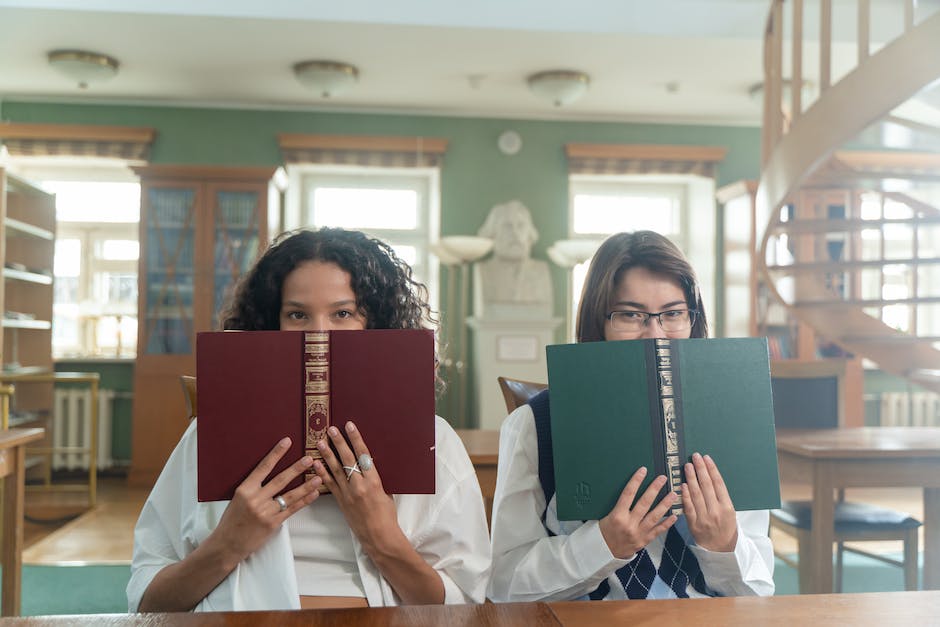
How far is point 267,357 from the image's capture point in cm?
96

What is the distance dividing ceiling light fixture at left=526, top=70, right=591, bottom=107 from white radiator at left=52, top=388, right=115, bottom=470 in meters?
3.66

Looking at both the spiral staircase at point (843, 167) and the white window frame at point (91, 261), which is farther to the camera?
the white window frame at point (91, 261)

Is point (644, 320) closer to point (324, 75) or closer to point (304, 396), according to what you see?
point (304, 396)

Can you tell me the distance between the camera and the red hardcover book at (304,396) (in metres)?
0.96

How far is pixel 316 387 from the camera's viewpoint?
960 mm

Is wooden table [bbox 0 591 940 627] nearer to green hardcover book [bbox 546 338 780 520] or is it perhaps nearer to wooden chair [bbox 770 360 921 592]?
green hardcover book [bbox 546 338 780 520]

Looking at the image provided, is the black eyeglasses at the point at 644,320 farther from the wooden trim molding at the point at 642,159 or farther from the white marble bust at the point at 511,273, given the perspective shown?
the wooden trim molding at the point at 642,159

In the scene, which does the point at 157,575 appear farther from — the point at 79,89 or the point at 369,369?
the point at 79,89

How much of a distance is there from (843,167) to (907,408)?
2.76m

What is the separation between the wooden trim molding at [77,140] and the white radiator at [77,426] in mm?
1698

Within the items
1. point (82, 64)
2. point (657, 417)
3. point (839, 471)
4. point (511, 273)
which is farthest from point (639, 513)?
point (82, 64)

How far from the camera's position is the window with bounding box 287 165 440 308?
6102mm

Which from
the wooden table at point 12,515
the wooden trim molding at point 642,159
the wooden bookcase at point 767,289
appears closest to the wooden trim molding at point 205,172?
the wooden trim molding at point 642,159

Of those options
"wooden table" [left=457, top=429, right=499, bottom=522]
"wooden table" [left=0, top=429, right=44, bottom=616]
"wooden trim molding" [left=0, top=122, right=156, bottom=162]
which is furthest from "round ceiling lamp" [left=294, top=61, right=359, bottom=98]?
"wooden table" [left=457, top=429, right=499, bottom=522]
